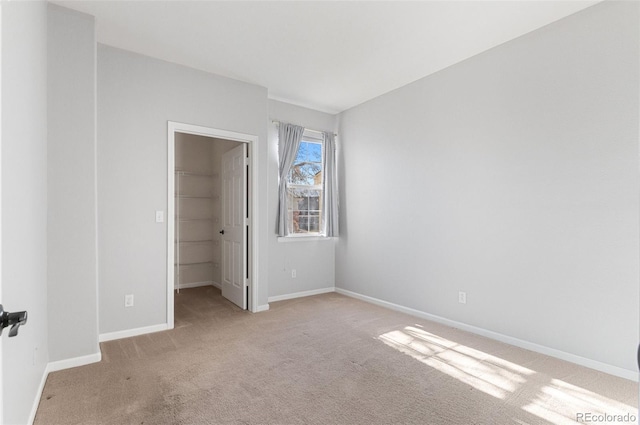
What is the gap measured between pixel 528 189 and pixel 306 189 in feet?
9.81

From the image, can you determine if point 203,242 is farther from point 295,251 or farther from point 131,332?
point 131,332

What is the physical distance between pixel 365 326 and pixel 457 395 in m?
1.48

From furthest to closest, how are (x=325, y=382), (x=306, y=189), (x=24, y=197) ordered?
(x=306, y=189) < (x=325, y=382) < (x=24, y=197)

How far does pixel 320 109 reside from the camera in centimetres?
517

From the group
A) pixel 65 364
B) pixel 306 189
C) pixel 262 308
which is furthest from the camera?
pixel 306 189

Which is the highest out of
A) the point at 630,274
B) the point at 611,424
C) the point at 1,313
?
the point at 1,313

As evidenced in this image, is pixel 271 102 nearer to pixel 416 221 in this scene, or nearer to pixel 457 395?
pixel 416 221

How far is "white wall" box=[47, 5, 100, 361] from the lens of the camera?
2623 millimetres

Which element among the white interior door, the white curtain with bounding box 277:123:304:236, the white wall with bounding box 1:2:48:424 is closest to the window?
the white curtain with bounding box 277:123:304:236

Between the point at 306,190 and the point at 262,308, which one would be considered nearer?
the point at 262,308

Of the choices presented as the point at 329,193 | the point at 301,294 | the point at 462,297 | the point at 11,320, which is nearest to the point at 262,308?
the point at 301,294

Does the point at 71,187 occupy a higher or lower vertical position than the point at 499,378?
higher

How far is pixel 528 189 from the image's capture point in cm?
304

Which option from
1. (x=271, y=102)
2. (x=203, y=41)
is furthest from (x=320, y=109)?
(x=203, y=41)
